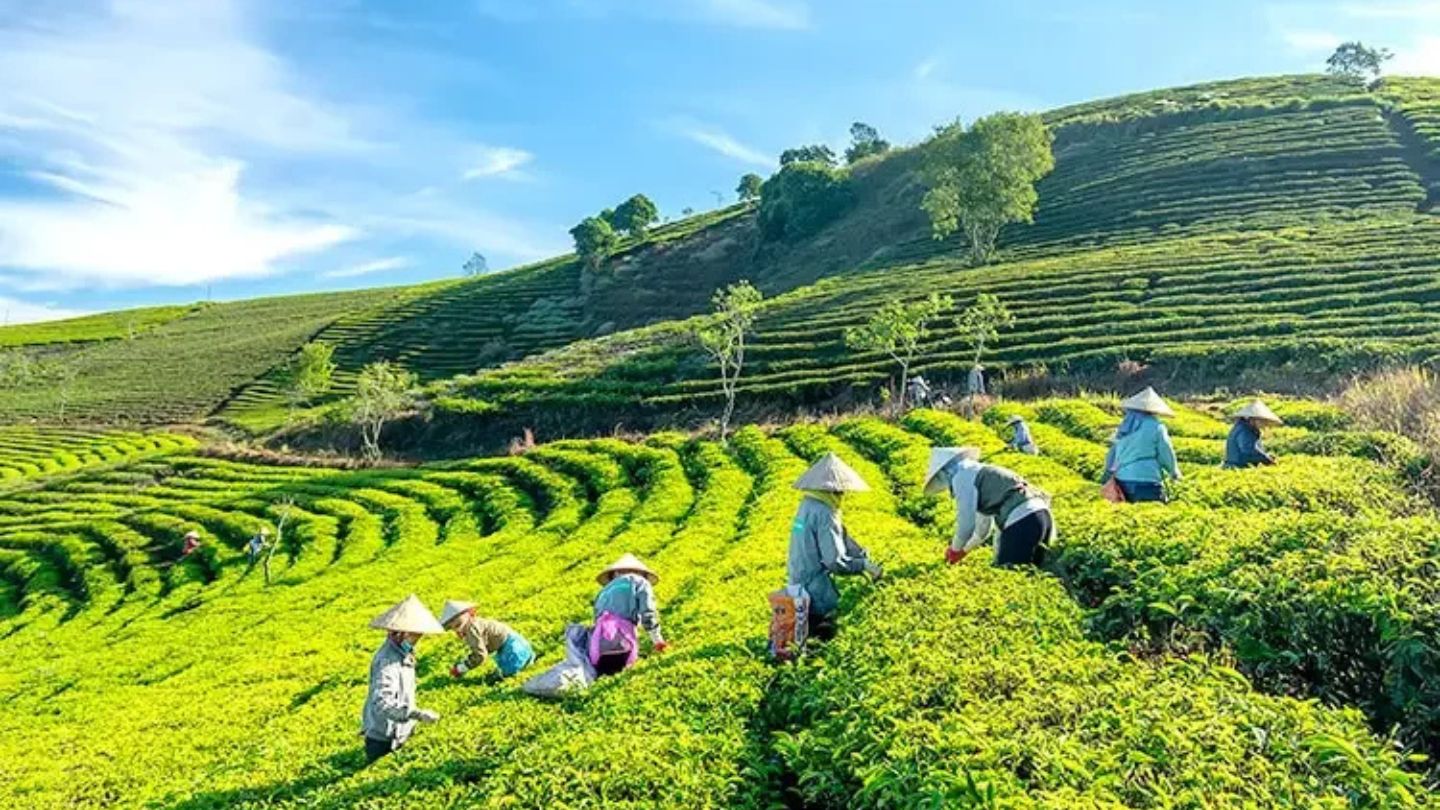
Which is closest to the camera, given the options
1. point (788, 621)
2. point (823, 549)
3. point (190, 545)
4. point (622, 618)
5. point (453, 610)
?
point (788, 621)

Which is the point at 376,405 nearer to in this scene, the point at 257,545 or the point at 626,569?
the point at 257,545

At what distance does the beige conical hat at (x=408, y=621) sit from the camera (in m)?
12.0

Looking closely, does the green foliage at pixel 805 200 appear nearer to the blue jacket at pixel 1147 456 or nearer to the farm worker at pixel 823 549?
the blue jacket at pixel 1147 456

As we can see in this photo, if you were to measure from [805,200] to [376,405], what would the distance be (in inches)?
2508

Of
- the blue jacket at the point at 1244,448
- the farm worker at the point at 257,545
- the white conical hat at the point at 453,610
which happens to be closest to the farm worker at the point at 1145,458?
the blue jacket at the point at 1244,448

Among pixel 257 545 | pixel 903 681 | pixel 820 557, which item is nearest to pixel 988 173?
pixel 257 545

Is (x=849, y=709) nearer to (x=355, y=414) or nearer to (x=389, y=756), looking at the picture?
(x=389, y=756)

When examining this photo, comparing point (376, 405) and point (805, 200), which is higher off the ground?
point (805, 200)

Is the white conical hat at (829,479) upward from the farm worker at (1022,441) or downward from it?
upward

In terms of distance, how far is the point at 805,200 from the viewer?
108m

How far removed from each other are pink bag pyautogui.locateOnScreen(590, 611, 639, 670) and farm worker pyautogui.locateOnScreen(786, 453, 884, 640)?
244 cm

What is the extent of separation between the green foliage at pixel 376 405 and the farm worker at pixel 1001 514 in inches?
1913

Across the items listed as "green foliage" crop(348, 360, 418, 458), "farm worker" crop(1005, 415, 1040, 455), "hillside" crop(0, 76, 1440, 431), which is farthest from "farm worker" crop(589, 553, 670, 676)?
"green foliage" crop(348, 360, 418, 458)

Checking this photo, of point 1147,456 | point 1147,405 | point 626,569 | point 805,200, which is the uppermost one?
point 805,200
